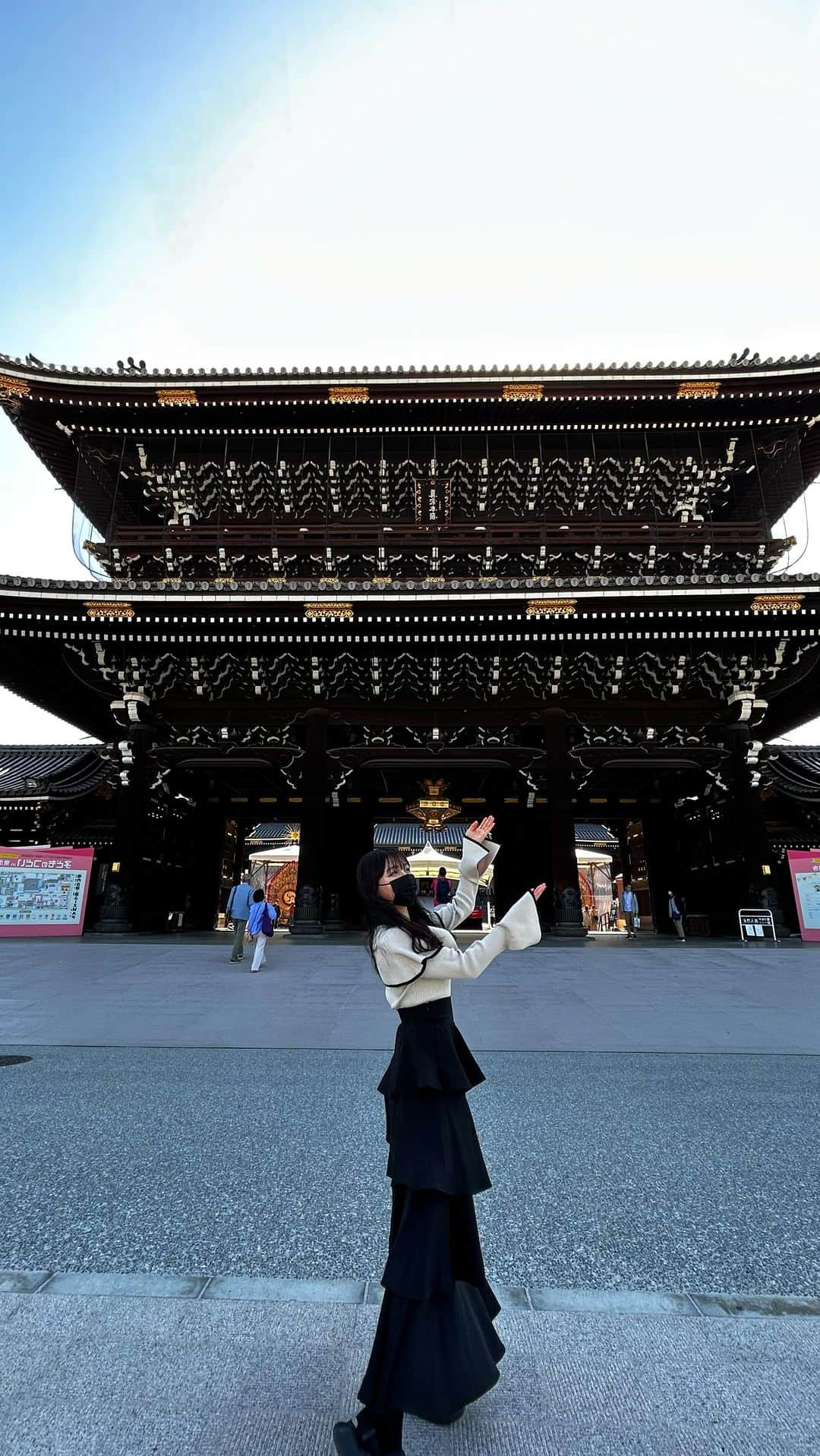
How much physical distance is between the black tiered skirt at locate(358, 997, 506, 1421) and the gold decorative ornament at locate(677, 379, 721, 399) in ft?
49.7

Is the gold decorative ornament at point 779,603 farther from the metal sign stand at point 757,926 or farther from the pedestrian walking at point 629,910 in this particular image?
the pedestrian walking at point 629,910

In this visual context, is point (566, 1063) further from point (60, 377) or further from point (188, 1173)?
point (60, 377)

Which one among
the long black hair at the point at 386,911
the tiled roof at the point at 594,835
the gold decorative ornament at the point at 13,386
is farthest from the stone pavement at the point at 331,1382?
the tiled roof at the point at 594,835

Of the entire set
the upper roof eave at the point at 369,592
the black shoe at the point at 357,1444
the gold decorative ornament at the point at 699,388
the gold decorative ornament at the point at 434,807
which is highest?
the gold decorative ornament at the point at 699,388

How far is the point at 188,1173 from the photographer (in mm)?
3303

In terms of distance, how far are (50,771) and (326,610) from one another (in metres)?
9.23

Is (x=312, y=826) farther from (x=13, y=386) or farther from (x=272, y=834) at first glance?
(x=13, y=386)

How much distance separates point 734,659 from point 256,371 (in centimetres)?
1199

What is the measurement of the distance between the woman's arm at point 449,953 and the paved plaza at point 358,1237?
1146 millimetres

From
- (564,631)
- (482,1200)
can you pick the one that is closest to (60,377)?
(564,631)

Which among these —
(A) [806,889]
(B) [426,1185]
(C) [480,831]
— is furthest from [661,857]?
(B) [426,1185]

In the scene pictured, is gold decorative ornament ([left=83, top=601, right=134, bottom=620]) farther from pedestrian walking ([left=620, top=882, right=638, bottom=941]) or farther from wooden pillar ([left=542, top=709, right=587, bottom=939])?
pedestrian walking ([left=620, top=882, right=638, bottom=941])

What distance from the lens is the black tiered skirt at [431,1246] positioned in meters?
1.62

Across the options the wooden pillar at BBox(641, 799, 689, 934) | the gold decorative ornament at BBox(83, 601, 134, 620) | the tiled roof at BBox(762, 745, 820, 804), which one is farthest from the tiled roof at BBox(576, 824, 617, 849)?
the gold decorative ornament at BBox(83, 601, 134, 620)
